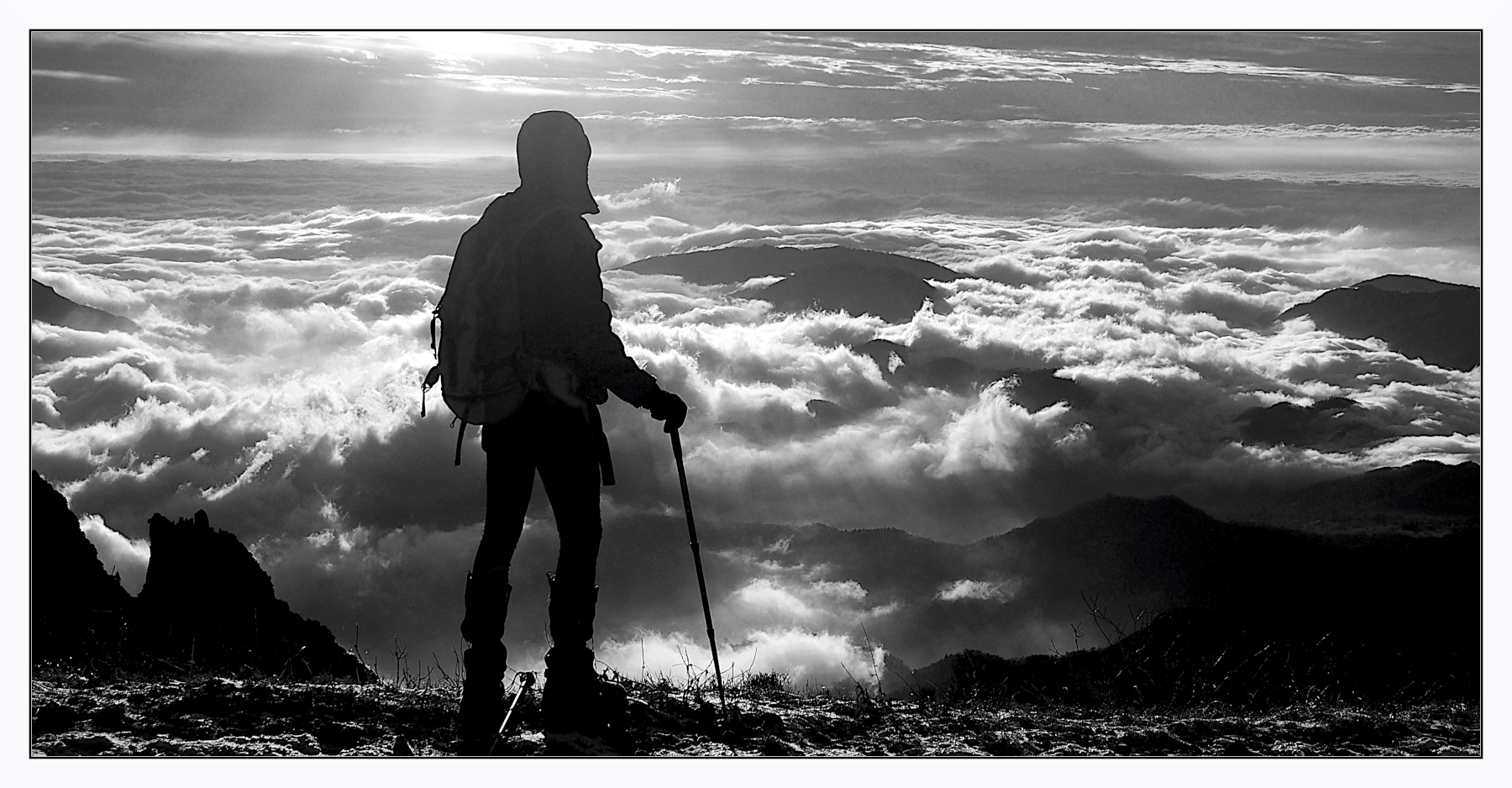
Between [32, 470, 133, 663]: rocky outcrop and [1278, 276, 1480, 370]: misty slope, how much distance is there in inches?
224

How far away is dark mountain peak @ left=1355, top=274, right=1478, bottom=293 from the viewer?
499cm

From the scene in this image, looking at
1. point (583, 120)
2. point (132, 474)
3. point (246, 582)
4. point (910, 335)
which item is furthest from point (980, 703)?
point (132, 474)

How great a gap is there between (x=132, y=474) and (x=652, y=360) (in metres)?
2.54

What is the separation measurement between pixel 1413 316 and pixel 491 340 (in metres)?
4.31

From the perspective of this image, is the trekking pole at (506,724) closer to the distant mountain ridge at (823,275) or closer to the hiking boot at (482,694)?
the hiking boot at (482,694)

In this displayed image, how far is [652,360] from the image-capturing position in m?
4.96

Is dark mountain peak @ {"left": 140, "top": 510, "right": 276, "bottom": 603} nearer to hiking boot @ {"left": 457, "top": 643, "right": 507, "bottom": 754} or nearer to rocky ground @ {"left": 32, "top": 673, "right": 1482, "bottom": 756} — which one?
rocky ground @ {"left": 32, "top": 673, "right": 1482, "bottom": 756}

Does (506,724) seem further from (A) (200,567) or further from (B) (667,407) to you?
(A) (200,567)

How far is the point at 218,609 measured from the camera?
545 centimetres

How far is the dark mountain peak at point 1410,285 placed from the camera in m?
4.99

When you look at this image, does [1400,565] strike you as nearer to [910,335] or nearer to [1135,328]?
[1135,328]

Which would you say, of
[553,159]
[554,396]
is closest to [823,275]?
[553,159]

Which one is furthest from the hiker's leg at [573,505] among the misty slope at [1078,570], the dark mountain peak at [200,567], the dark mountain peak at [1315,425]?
the dark mountain peak at [1315,425]

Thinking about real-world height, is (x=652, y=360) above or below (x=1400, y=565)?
above
